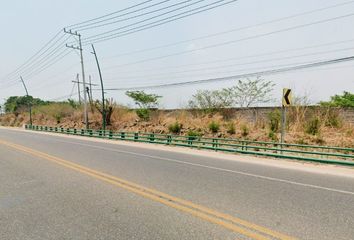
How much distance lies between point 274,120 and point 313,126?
126 inches

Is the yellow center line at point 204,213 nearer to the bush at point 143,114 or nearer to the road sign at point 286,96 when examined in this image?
the road sign at point 286,96

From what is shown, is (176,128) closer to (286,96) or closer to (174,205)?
(286,96)

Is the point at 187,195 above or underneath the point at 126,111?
underneath

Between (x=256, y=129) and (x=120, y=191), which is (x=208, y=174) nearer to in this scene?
(x=120, y=191)

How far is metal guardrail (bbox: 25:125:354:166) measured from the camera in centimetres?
1177

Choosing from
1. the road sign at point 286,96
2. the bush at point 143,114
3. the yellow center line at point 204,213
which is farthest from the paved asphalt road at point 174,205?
the bush at point 143,114

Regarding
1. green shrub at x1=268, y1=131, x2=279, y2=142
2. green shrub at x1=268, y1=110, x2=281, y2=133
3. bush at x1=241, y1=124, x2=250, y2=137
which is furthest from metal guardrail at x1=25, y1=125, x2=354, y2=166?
green shrub at x1=268, y1=110, x2=281, y2=133

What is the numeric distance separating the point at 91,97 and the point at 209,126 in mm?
26134

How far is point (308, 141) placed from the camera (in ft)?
62.4

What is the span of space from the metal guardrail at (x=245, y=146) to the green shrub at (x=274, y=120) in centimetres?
287

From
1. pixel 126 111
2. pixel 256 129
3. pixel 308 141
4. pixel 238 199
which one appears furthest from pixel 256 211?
pixel 126 111

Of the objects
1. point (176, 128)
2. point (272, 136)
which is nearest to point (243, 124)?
point (272, 136)

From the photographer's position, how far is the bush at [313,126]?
20.0 m

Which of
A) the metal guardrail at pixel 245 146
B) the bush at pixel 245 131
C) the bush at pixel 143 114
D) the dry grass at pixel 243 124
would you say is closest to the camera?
the metal guardrail at pixel 245 146
